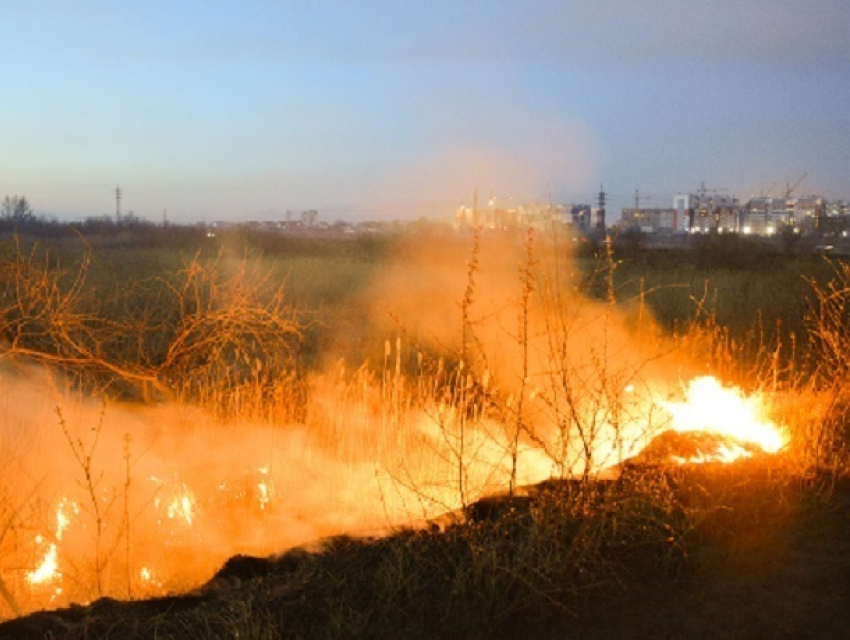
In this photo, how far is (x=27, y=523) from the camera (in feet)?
21.9

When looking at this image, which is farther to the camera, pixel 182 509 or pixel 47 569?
pixel 182 509

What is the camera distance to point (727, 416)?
7.37 m

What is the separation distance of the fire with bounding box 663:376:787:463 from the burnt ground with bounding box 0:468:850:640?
161cm

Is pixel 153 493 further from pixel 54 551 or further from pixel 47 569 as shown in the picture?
pixel 47 569

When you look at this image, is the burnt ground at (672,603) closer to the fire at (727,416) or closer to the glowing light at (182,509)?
the fire at (727,416)

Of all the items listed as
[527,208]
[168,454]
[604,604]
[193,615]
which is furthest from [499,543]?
[168,454]

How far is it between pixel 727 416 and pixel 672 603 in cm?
318

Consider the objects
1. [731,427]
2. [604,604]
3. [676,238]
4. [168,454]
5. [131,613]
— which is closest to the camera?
[604,604]

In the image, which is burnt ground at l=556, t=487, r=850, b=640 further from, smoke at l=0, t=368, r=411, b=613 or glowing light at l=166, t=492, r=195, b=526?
glowing light at l=166, t=492, r=195, b=526

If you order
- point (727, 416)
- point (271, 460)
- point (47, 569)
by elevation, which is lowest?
point (47, 569)

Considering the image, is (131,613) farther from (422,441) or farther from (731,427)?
(731,427)

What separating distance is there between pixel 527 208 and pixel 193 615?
3.28m

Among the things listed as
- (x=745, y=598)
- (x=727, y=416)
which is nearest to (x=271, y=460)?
(x=727, y=416)

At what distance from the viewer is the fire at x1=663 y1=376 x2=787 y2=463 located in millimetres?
7012
